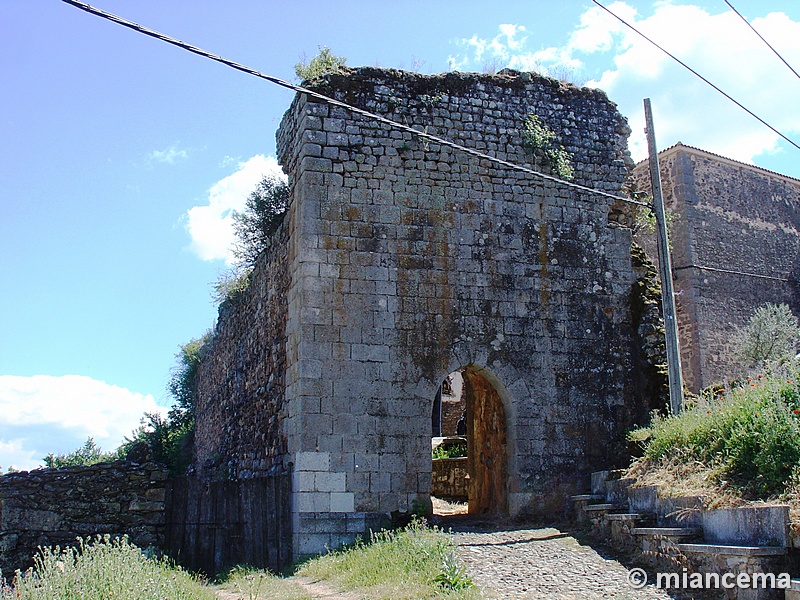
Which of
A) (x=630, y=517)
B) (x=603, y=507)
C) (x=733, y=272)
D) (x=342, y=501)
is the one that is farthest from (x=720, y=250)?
(x=342, y=501)

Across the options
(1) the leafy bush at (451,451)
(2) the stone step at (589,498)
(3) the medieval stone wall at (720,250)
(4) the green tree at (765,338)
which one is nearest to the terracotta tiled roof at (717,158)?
(3) the medieval stone wall at (720,250)

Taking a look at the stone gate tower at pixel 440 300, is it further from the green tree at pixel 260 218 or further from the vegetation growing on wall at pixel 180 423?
the vegetation growing on wall at pixel 180 423

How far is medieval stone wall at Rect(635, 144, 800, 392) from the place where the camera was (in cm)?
2305

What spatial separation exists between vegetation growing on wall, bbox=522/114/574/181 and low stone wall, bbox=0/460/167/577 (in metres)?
7.07

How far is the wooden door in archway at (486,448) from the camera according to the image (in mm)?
11148

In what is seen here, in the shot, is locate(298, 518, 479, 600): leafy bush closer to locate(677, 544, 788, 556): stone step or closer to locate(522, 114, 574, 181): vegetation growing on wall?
locate(677, 544, 788, 556): stone step

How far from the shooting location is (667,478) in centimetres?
859

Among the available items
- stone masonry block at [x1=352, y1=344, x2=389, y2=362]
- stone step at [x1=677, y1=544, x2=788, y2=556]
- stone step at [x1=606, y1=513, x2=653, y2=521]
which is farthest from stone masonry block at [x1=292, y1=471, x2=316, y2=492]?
stone step at [x1=677, y1=544, x2=788, y2=556]

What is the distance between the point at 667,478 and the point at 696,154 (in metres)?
17.5

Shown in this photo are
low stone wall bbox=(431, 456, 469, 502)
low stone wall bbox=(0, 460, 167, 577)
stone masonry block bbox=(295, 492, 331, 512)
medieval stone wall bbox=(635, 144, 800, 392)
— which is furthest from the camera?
medieval stone wall bbox=(635, 144, 800, 392)

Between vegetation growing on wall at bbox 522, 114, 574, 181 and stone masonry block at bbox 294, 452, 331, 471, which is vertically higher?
vegetation growing on wall at bbox 522, 114, 574, 181

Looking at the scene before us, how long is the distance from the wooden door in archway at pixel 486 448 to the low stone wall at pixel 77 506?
4651 millimetres

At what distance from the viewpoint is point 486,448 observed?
12.0 meters

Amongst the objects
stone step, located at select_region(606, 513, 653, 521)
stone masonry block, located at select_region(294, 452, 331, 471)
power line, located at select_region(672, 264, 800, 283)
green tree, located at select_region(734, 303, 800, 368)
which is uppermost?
power line, located at select_region(672, 264, 800, 283)
